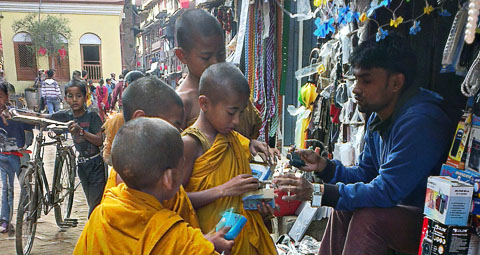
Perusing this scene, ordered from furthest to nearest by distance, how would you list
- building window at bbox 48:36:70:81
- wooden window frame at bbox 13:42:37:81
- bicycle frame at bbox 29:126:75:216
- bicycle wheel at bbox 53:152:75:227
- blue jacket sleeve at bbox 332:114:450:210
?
building window at bbox 48:36:70:81 → wooden window frame at bbox 13:42:37:81 → bicycle wheel at bbox 53:152:75:227 → bicycle frame at bbox 29:126:75:216 → blue jacket sleeve at bbox 332:114:450:210

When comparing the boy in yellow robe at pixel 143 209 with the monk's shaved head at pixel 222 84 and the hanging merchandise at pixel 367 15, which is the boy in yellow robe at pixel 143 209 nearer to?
the monk's shaved head at pixel 222 84

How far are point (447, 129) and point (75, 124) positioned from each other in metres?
3.20

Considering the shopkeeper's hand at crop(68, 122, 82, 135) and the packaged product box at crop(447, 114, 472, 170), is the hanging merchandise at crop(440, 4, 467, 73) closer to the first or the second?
the packaged product box at crop(447, 114, 472, 170)

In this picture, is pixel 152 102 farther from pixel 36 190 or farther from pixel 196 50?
pixel 36 190

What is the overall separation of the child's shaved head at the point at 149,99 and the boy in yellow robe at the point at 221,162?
0.53 feet

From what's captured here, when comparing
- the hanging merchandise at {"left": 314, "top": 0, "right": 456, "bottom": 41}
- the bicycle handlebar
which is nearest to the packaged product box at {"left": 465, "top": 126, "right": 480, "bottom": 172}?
the hanging merchandise at {"left": 314, "top": 0, "right": 456, "bottom": 41}

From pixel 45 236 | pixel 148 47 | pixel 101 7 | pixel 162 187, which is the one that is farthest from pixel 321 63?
pixel 148 47

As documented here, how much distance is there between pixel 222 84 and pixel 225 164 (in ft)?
1.29

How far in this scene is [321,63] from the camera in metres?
4.07

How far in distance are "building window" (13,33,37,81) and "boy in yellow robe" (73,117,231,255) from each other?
23.9 meters

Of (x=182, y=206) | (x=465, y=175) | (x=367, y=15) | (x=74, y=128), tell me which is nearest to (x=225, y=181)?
(x=182, y=206)

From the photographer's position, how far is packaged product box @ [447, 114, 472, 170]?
6.23 feet

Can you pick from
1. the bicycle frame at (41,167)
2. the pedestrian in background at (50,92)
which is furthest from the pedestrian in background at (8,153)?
the pedestrian in background at (50,92)

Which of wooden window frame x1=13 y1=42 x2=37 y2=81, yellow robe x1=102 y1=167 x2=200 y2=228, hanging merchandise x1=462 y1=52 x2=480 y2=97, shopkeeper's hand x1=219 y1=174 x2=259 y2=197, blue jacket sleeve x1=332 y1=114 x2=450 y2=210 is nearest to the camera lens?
yellow robe x1=102 y1=167 x2=200 y2=228
